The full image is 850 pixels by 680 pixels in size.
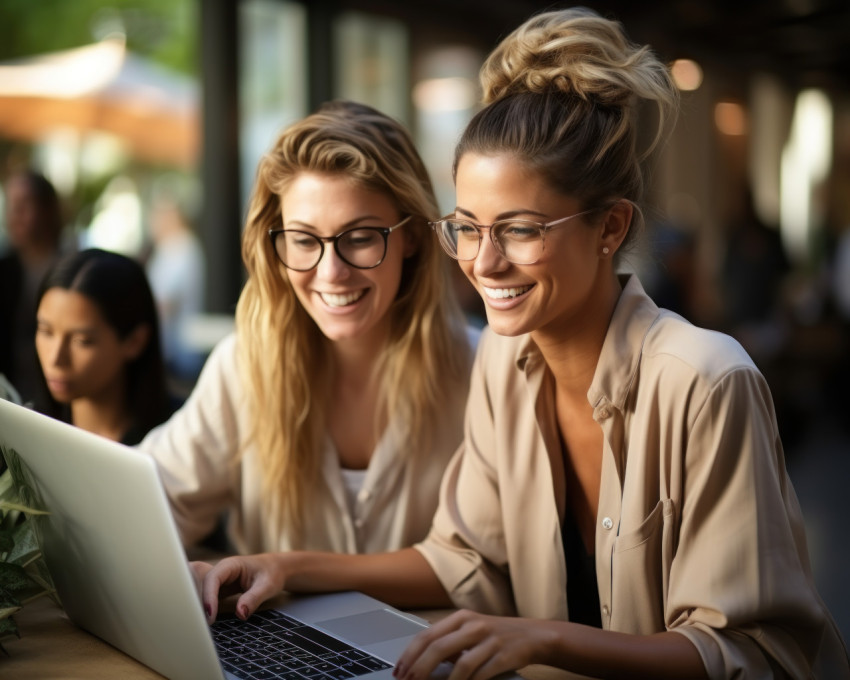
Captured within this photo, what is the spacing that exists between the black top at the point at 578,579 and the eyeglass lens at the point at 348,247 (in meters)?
0.55

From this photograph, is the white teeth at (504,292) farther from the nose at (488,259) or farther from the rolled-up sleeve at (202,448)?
the rolled-up sleeve at (202,448)

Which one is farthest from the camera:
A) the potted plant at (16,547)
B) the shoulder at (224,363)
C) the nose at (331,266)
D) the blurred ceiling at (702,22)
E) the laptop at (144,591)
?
the blurred ceiling at (702,22)

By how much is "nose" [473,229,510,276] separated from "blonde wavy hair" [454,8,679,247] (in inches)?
4.4

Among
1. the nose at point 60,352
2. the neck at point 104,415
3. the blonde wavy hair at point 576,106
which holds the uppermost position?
the blonde wavy hair at point 576,106

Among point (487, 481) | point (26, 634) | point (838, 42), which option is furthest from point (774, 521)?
point (838, 42)

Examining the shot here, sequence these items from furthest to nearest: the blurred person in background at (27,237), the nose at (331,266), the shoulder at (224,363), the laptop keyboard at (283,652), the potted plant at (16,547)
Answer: the blurred person in background at (27,237), the shoulder at (224,363), the nose at (331,266), the potted plant at (16,547), the laptop keyboard at (283,652)

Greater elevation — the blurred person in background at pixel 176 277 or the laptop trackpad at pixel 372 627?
the blurred person in background at pixel 176 277

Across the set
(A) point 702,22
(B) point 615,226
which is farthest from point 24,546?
(A) point 702,22

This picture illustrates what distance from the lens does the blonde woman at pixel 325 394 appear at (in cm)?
176

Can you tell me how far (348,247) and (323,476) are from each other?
17.3 inches

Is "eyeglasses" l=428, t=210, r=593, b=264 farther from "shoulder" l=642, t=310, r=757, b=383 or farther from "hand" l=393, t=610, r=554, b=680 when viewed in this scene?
"hand" l=393, t=610, r=554, b=680

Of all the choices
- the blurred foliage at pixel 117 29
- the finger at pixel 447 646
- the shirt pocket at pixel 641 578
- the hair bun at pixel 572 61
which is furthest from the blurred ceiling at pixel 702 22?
the finger at pixel 447 646

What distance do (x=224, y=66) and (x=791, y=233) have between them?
880 centimetres

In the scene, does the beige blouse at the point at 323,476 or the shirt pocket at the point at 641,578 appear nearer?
the shirt pocket at the point at 641,578
